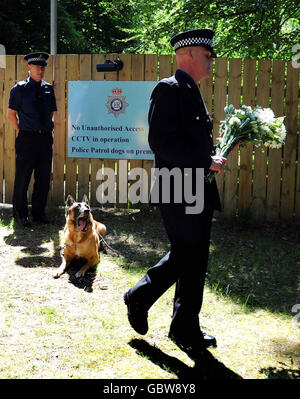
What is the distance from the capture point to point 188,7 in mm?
8211

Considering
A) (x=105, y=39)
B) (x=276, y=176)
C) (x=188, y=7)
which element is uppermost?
(x=105, y=39)

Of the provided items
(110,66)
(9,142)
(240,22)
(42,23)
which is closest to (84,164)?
(9,142)

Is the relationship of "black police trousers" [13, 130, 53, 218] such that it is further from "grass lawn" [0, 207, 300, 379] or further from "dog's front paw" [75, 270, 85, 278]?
"dog's front paw" [75, 270, 85, 278]

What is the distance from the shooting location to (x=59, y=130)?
8148 mm

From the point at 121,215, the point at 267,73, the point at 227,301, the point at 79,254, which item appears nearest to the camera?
the point at 227,301

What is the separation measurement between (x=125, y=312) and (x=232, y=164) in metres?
4.01

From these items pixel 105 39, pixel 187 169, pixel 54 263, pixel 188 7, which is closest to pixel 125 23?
pixel 105 39

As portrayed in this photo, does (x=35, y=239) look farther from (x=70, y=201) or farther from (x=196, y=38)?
(x=196, y=38)

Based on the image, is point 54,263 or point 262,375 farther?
point 54,263

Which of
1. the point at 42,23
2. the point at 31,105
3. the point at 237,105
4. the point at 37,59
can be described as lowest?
the point at 31,105

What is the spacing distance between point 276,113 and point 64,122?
3.48 m

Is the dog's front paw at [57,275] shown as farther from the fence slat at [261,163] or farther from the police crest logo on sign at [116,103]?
the fence slat at [261,163]
